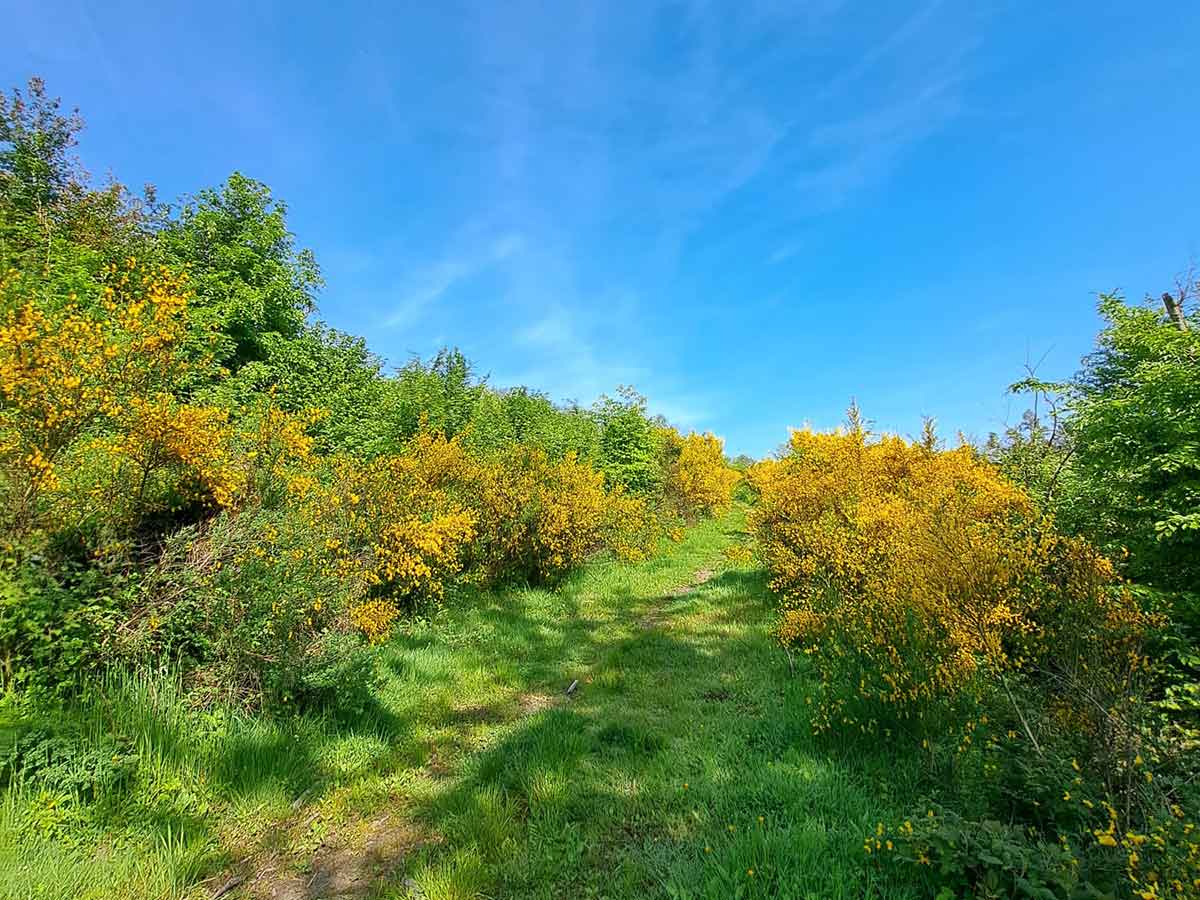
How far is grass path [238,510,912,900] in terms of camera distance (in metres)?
2.76

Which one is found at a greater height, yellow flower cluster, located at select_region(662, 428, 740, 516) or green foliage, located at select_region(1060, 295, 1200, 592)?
yellow flower cluster, located at select_region(662, 428, 740, 516)

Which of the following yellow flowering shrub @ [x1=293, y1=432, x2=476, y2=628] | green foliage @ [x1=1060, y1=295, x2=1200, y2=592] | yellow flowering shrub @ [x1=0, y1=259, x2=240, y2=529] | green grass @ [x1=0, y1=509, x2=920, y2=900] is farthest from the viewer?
yellow flowering shrub @ [x1=293, y1=432, x2=476, y2=628]

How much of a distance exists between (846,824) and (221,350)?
41.5 ft

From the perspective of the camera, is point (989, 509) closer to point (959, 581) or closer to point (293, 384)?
point (959, 581)

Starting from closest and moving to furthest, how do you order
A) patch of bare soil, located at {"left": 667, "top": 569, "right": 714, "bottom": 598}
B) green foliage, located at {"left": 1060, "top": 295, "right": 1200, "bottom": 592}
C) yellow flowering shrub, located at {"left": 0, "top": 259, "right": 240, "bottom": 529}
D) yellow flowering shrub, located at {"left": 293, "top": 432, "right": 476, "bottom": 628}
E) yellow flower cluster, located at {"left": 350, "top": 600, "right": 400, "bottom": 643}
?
1. yellow flowering shrub, located at {"left": 0, "top": 259, "right": 240, "bottom": 529}
2. green foliage, located at {"left": 1060, "top": 295, "right": 1200, "bottom": 592}
3. yellow flower cluster, located at {"left": 350, "top": 600, "right": 400, "bottom": 643}
4. yellow flowering shrub, located at {"left": 293, "top": 432, "right": 476, "bottom": 628}
5. patch of bare soil, located at {"left": 667, "top": 569, "right": 714, "bottom": 598}

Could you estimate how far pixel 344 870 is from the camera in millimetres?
3010

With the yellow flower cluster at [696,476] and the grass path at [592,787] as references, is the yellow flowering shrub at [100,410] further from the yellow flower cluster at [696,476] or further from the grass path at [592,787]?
the yellow flower cluster at [696,476]

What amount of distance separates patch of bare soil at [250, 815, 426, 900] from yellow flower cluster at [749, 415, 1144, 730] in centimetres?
314

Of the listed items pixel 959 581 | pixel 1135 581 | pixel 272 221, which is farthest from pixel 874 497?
pixel 272 221

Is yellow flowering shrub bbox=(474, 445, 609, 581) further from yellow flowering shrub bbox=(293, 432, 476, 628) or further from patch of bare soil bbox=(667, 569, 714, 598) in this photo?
patch of bare soil bbox=(667, 569, 714, 598)

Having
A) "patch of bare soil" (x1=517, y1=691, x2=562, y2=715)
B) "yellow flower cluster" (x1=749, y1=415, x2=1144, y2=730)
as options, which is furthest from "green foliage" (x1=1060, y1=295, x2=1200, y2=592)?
"patch of bare soil" (x1=517, y1=691, x2=562, y2=715)

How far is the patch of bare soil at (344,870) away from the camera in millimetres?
2832

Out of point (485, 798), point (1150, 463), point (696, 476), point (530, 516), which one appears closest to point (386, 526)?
point (530, 516)

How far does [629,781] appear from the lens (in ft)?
12.1
